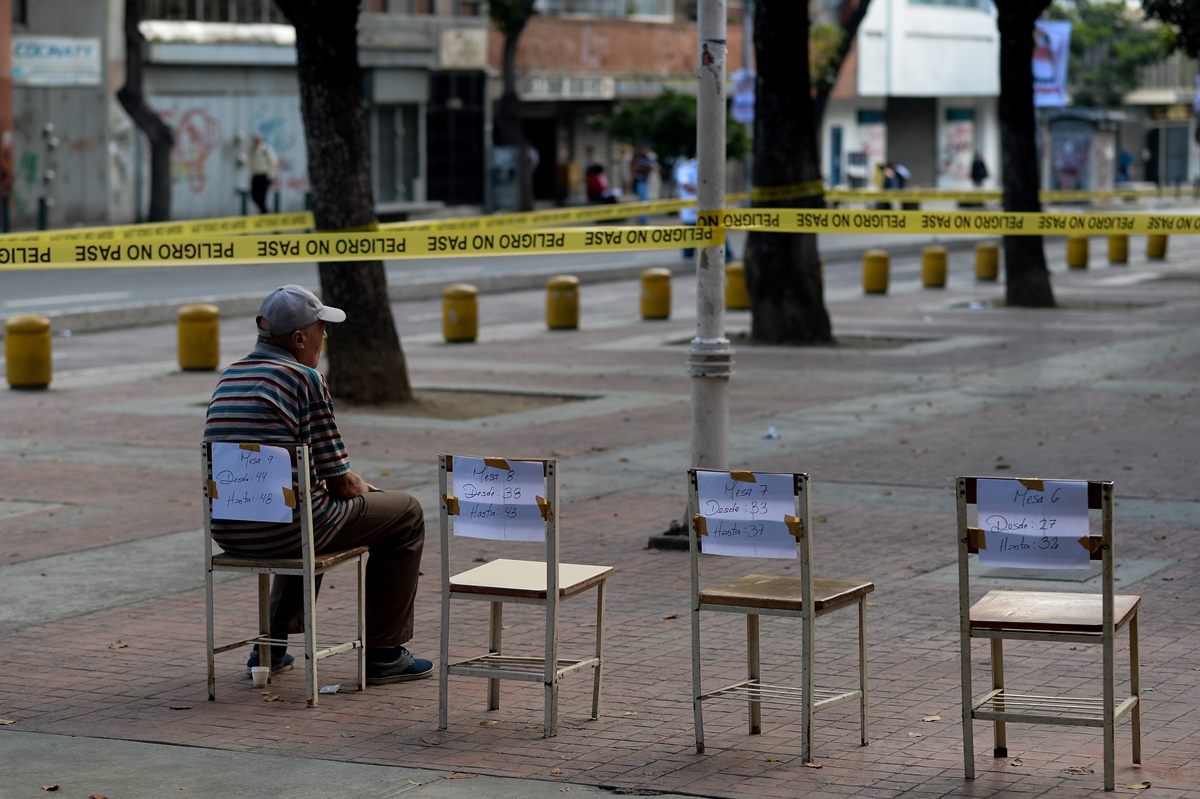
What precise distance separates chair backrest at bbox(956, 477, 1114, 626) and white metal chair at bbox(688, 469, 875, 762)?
0.54 m

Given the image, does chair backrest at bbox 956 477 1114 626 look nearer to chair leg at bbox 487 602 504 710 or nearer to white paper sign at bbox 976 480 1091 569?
white paper sign at bbox 976 480 1091 569

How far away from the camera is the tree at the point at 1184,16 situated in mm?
26241

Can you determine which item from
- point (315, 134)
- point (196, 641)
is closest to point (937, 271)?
point (315, 134)

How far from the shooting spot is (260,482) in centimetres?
689

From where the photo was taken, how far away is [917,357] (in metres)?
20.0

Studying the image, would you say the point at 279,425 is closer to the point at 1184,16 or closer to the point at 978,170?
the point at 1184,16

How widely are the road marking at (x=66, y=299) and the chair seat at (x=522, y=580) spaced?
1997 centimetres

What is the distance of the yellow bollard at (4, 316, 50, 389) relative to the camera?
17.0 m

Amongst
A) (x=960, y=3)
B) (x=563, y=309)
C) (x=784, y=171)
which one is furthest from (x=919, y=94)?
(x=784, y=171)

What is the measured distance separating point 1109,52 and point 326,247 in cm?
7574

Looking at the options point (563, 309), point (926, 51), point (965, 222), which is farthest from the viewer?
point (926, 51)

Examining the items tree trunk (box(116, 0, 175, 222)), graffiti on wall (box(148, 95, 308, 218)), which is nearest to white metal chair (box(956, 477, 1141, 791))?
tree trunk (box(116, 0, 175, 222))

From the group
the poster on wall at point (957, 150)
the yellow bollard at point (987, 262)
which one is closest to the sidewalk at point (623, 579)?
the yellow bollard at point (987, 262)

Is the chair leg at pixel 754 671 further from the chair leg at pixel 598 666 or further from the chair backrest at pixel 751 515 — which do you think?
the chair leg at pixel 598 666
